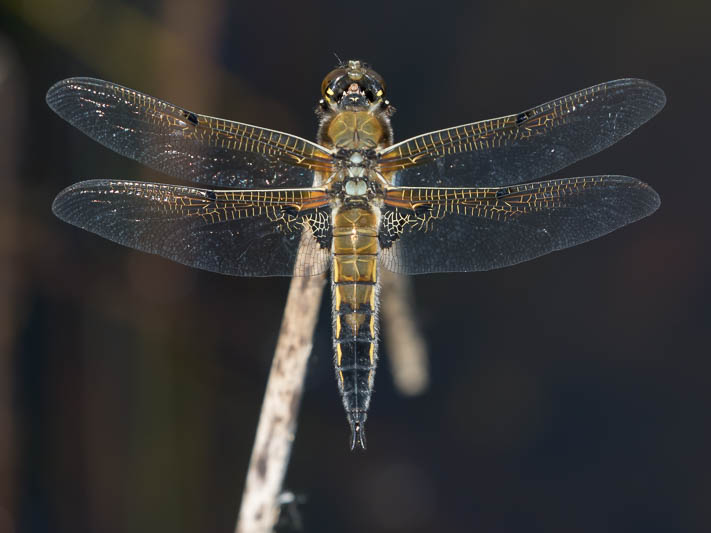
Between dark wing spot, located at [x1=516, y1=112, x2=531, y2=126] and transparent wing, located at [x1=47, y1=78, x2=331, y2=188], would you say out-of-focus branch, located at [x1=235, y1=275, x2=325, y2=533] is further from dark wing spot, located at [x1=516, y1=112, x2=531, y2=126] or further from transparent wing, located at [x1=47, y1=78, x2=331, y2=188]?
dark wing spot, located at [x1=516, y1=112, x2=531, y2=126]

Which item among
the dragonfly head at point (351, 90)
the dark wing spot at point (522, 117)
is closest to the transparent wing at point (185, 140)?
the dragonfly head at point (351, 90)

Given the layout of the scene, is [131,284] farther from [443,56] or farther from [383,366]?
[443,56]

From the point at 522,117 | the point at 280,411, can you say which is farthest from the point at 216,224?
the point at 522,117

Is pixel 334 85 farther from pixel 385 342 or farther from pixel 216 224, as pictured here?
pixel 385 342

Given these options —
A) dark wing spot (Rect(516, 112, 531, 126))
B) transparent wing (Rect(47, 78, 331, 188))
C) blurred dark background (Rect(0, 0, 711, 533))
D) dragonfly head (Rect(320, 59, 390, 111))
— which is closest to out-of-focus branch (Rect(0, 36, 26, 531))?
blurred dark background (Rect(0, 0, 711, 533))

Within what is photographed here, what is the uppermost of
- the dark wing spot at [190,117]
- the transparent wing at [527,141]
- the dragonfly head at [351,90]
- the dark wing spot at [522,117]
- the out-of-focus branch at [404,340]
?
the dragonfly head at [351,90]

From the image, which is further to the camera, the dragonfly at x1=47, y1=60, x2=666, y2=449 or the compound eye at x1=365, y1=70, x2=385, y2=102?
the compound eye at x1=365, y1=70, x2=385, y2=102

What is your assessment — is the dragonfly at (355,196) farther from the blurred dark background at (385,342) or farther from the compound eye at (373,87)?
the blurred dark background at (385,342)
